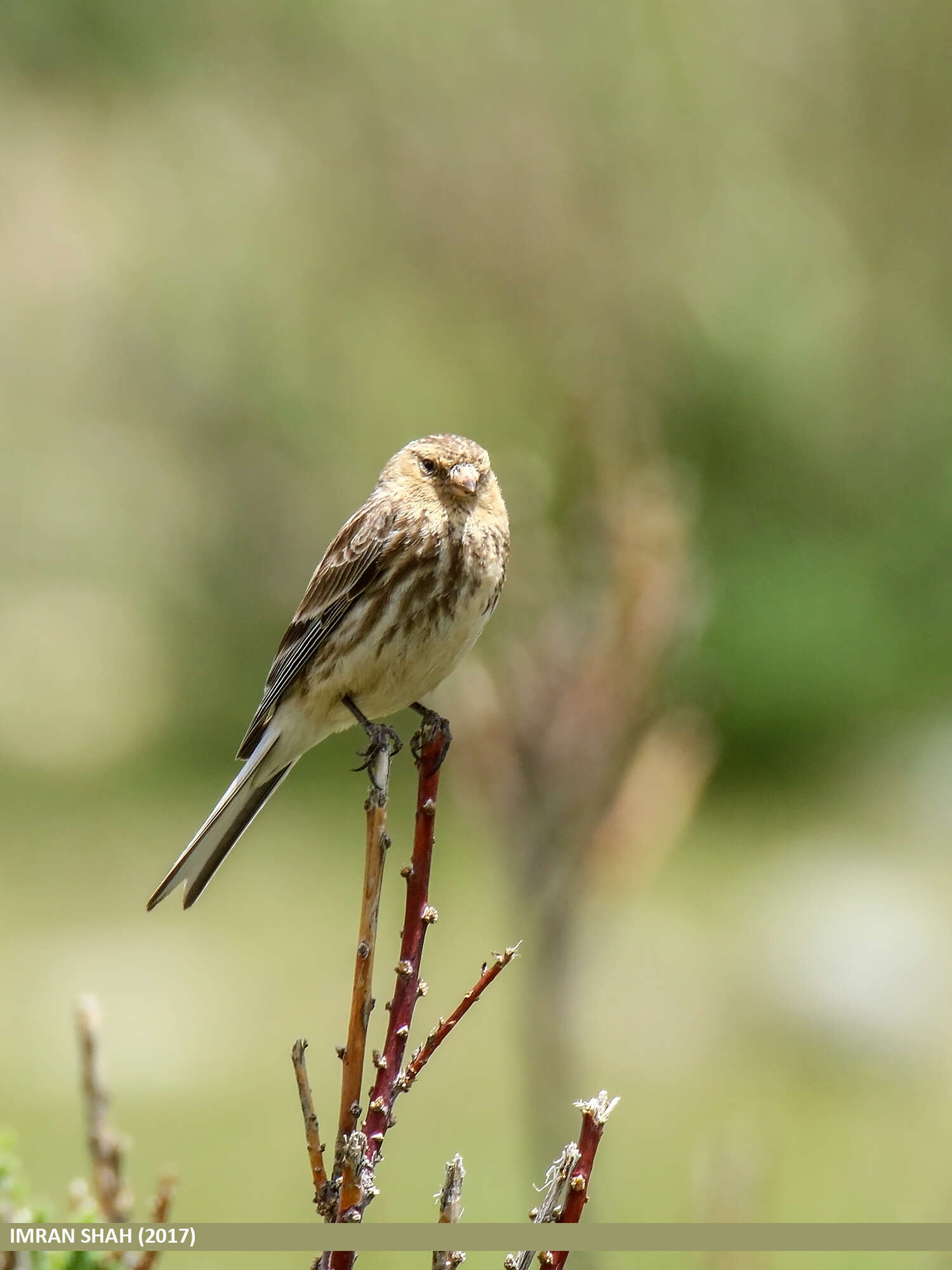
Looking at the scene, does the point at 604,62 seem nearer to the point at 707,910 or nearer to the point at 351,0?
the point at 351,0

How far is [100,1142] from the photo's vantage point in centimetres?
242

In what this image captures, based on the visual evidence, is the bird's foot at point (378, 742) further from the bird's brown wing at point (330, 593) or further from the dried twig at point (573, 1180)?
the dried twig at point (573, 1180)

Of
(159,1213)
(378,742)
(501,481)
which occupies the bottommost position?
(159,1213)

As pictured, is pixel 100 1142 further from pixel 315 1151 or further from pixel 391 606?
pixel 391 606

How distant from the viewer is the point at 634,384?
11922 millimetres

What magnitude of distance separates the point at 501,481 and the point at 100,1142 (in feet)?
20.9

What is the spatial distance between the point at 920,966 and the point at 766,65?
7660mm

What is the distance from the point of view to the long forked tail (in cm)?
294

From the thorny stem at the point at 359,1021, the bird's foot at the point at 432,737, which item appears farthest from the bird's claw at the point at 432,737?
the thorny stem at the point at 359,1021

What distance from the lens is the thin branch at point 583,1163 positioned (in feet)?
6.04

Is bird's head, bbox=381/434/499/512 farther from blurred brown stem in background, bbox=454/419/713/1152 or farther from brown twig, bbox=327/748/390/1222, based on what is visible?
brown twig, bbox=327/748/390/1222

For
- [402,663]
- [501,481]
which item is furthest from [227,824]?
[501,481]

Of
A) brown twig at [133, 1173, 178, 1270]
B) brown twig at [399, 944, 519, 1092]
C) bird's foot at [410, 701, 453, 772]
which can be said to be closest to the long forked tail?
bird's foot at [410, 701, 453, 772]

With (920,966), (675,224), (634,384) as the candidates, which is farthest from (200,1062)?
(675,224)
